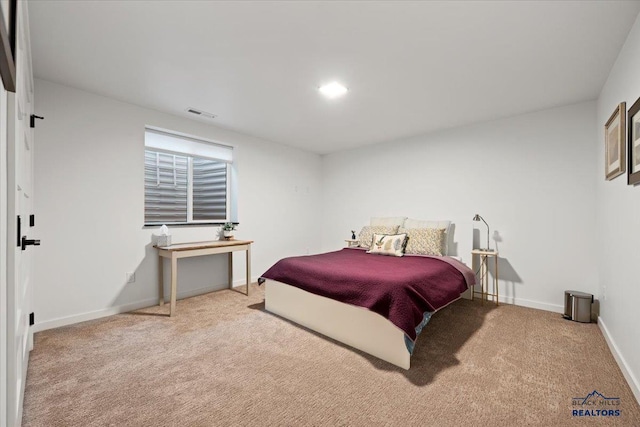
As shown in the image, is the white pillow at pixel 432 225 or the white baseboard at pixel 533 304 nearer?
the white baseboard at pixel 533 304

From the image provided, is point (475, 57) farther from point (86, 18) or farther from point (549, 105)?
point (86, 18)

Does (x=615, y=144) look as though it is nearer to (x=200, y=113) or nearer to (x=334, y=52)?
(x=334, y=52)

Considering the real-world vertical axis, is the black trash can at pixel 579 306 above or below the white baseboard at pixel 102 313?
above

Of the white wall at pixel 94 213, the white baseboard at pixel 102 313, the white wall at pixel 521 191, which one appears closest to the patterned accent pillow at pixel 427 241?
the white wall at pixel 521 191

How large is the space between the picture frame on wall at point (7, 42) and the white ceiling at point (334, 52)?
2.64 ft

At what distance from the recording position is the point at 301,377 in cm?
200

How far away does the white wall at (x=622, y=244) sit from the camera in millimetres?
1865

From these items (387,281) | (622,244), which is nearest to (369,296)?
(387,281)

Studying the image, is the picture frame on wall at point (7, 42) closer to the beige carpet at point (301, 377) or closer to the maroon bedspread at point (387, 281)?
the beige carpet at point (301, 377)

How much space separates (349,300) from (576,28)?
8.30ft

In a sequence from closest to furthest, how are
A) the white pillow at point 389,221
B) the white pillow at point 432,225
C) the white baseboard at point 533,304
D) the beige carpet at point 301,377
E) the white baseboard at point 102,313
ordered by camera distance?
the beige carpet at point 301,377
the white baseboard at point 102,313
the white baseboard at point 533,304
the white pillow at point 432,225
the white pillow at point 389,221

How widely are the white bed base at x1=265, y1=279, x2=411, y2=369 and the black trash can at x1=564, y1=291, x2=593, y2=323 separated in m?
2.20

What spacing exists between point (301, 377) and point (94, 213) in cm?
275

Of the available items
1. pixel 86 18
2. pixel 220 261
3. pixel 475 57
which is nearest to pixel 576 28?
pixel 475 57
